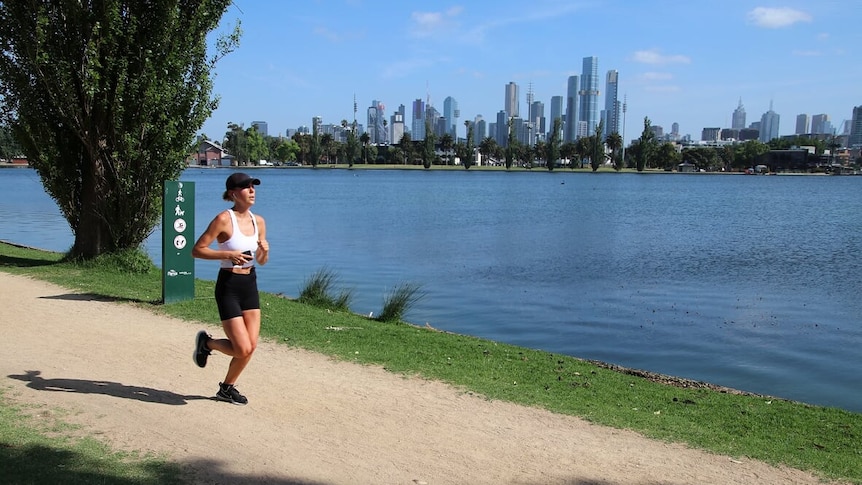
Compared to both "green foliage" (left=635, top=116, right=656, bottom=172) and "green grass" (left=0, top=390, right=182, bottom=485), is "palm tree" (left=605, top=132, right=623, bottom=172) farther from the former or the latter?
"green grass" (left=0, top=390, right=182, bottom=485)

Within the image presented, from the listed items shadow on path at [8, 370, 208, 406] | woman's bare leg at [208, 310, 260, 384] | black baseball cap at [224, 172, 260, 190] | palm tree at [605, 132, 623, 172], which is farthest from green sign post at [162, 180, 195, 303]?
palm tree at [605, 132, 623, 172]

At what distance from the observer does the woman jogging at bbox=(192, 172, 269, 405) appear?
5844 mm

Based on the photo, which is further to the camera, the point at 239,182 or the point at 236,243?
the point at 239,182

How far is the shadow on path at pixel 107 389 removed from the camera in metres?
6.32

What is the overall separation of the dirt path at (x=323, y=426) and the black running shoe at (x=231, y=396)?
11 centimetres

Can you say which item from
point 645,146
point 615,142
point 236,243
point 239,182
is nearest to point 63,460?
point 236,243

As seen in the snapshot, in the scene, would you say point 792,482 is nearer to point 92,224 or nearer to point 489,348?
point 489,348

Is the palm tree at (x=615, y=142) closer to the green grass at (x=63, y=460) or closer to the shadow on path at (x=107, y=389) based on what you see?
the shadow on path at (x=107, y=389)

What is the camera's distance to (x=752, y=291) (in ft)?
62.6

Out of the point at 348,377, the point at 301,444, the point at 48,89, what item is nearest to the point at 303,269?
the point at 48,89

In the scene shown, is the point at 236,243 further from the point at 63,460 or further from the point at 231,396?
the point at 63,460

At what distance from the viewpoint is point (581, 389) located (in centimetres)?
778

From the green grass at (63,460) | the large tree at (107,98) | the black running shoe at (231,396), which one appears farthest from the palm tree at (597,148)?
the green grass at (63,460)

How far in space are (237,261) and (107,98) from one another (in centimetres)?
946
